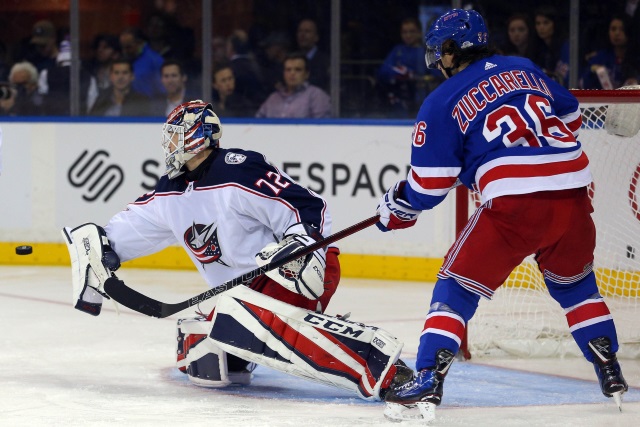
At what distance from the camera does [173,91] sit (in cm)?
737

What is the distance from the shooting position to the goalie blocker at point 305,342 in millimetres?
3652

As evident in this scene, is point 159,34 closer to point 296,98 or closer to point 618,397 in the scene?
point 296,98

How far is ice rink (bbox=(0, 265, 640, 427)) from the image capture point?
11.4ft

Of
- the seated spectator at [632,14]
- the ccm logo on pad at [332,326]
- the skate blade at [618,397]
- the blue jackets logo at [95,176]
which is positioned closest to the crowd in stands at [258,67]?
the seated spectator at [632,14]

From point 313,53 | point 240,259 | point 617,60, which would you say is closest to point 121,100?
point 313,53

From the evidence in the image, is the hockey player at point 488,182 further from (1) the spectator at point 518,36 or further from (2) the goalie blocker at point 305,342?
(1) the spectator at point 518,36

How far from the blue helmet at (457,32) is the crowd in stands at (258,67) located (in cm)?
307

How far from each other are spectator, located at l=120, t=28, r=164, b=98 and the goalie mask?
3.51m

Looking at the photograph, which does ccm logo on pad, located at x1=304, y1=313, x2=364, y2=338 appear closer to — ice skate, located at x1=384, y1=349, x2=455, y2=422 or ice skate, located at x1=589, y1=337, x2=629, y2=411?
ice skate, located at x1=384, y1=349, x2=455, y2=422

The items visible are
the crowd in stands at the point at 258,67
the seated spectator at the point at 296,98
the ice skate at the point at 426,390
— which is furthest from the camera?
the seated spectator at the point at 296,98

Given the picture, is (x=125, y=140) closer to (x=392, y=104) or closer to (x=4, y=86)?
(x=4, y=86)

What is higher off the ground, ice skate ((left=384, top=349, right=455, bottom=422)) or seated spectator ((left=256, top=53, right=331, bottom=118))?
seated spectator ((left=256, top=53, right=331, bottom=118))

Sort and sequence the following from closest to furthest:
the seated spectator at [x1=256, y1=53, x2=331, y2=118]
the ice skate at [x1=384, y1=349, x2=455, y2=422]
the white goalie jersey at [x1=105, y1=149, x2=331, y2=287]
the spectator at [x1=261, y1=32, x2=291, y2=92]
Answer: the ice skate at [x1=384, y1=349, x2=455, y2=422]
the white goalie jersey at [x1=105, y1=149, x2=331, y2=287]
the seated spectator at [x1=256, y1=53, x2=331, y2=118]
the spectator at [x1=261, y1=32, x2=291, y2=92]

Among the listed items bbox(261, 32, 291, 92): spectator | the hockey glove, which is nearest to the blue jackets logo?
bbox(261, 32, 291, 92): spectator
